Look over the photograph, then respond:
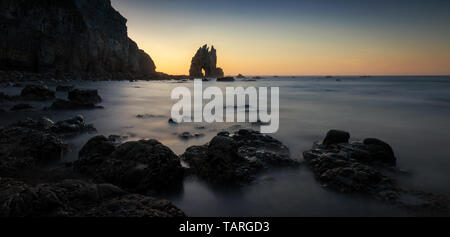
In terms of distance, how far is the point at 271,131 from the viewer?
27.4ft

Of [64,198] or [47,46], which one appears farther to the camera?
[47,46]

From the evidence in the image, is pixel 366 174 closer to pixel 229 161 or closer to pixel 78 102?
pixel 229 161

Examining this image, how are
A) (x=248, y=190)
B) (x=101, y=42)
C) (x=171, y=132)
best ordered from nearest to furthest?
(x=248, y=190)
(x=171, y=132)
(x=101, y=42)

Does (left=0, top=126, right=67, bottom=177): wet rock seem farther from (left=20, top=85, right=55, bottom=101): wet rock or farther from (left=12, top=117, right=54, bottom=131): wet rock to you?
(left=20, top=85, right=55, bottom=101): wet rock

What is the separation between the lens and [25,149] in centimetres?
455

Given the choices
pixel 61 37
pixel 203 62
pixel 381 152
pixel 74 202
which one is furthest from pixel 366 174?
pixel 203 62

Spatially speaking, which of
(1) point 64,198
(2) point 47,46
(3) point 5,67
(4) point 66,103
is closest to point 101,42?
(2) point 47,46

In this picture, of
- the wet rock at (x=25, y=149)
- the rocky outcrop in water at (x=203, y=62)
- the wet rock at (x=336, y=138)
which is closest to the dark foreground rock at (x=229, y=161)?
the wet rock at (x=336, y=138)

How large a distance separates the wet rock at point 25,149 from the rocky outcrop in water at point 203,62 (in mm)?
102218

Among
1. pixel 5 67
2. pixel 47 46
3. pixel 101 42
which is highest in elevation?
pixel 101 42

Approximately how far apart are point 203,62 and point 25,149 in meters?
104

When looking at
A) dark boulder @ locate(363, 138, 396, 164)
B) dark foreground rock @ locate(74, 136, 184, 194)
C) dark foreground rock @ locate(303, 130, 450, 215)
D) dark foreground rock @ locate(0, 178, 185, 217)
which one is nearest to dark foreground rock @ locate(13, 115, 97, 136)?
dark foreground rock @ locate(74, 136, 184, 194)
